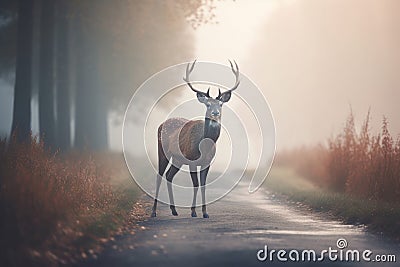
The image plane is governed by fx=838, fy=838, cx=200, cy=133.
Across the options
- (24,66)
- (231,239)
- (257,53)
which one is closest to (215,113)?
(231,239)

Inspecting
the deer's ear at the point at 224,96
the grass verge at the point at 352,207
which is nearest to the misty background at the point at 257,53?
the grass verge at the point at 352,207

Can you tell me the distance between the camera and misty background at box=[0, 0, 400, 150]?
30.2 metres

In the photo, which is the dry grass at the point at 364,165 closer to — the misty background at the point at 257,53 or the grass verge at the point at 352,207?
the grass verge at the point at 352,207

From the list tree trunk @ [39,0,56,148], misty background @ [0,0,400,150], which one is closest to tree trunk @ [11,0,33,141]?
tree trunk @ [39,0,56,148]

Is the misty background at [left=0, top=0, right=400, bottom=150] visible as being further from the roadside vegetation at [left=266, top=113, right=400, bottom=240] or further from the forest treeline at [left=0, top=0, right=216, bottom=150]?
the roadside vegetation at [left=266, top=113, right=400, bottom=240]

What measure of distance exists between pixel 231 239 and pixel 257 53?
58.7 m

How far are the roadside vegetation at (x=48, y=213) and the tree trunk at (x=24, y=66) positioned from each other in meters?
7.52

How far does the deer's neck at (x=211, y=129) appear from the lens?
17.0 meters

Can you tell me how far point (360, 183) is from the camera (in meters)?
21.4

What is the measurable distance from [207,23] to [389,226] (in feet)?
44.6

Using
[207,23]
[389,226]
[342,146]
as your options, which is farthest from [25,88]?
[389,226]

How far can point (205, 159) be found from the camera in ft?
57.3

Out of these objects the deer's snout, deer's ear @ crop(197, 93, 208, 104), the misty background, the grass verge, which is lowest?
the grass verge

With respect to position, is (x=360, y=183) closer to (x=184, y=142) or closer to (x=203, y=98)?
(x=184, y=142)
